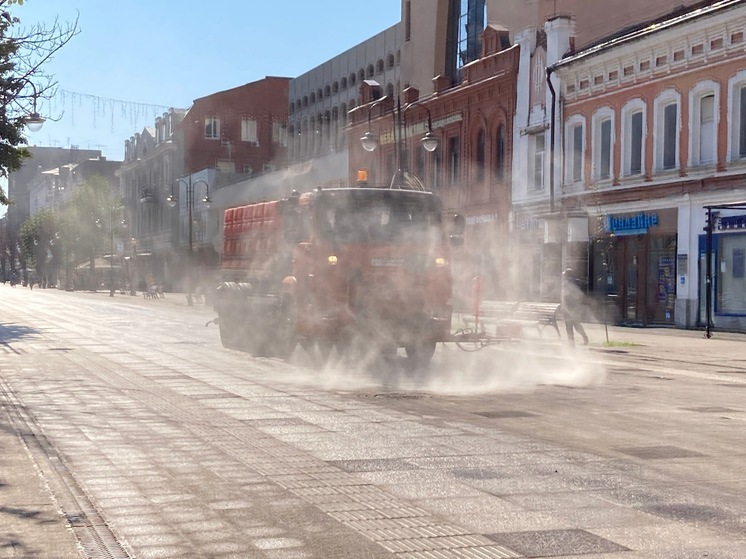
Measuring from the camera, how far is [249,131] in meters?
89.3

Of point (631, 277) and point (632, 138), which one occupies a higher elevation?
point (632, 138)

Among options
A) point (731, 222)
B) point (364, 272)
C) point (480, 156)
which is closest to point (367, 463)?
point (364, 272)

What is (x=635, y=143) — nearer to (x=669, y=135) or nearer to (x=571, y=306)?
(x=669, y=135)

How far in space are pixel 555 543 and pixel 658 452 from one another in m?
3.78

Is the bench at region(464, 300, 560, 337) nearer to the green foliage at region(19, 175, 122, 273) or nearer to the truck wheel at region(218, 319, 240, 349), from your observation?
the truck wheel at region(218, 319, 240, 349)

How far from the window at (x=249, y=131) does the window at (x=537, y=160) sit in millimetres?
51223

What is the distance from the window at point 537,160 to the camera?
132ft

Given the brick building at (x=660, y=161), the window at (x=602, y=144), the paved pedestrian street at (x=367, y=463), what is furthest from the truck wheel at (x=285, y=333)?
the window at (x=602, y=144)

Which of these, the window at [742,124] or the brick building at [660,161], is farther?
the brick building at [660,161]

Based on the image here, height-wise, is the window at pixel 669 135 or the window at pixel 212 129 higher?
the window at pixel 212 129

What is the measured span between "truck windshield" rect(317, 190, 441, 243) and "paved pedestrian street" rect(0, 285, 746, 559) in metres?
2.48

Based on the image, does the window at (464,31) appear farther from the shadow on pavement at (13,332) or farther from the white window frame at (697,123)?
the shadow on pavement at (13,332)

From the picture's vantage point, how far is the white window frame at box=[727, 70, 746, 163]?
98.6 feet

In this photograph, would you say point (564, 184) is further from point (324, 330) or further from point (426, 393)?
point (426, 393)
